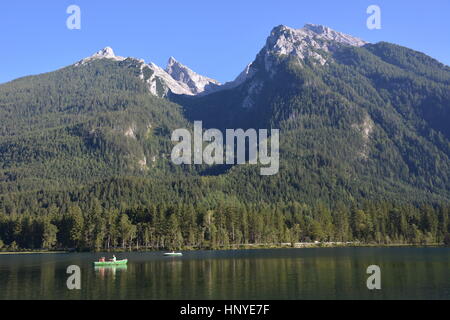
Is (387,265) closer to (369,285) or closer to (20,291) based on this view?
(369,285)

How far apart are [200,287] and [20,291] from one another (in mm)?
30872

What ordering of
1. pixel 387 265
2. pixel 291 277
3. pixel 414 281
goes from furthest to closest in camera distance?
pixel 387 265, pixel 291 277, pixel 414 281

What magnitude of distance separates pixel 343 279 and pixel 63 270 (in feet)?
226

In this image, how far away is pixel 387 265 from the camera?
387 ft
